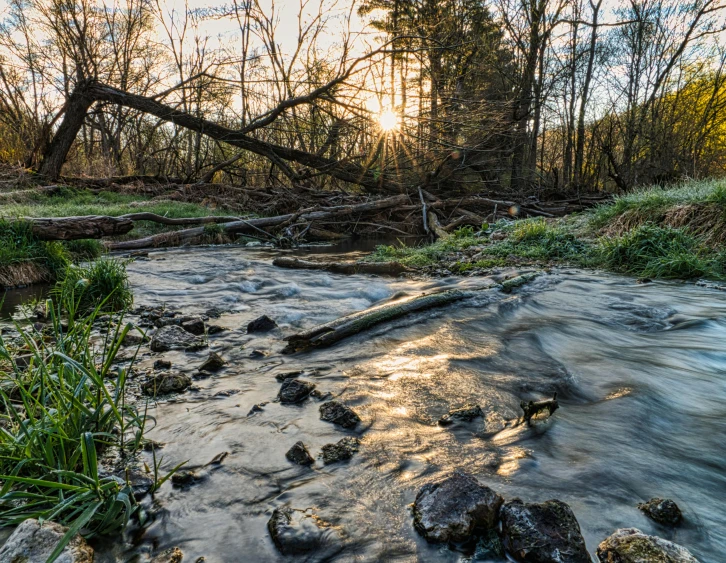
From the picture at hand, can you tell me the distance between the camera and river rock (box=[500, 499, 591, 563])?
1.32 meters

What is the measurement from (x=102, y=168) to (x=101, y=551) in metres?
20.9

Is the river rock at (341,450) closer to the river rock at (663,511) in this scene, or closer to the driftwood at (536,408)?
the driftwood at (536,408)

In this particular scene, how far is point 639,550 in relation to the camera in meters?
1.26

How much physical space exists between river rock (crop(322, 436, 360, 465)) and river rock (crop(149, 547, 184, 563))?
26.6 inches

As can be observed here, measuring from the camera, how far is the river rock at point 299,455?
192cm

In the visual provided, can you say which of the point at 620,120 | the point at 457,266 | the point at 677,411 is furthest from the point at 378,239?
the point at 620,120

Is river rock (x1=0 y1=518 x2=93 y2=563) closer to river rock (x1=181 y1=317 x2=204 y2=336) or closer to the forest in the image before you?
the forest

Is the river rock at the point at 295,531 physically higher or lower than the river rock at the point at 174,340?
lower

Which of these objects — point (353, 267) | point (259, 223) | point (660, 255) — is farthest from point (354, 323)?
point (259, 223)

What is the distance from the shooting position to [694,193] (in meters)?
7.31

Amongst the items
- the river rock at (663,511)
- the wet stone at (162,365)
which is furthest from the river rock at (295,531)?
the wet stone at (162,365)

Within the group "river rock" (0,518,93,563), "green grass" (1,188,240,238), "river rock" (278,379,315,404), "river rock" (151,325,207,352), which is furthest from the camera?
"green grass" (1,188,240,238)

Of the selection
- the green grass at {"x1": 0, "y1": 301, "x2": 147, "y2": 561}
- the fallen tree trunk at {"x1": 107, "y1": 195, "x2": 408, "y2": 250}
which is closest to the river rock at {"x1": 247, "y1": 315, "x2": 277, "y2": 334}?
the green grass at {"x1": 0, "y1": 301, "x2": 147, "y2": 561}

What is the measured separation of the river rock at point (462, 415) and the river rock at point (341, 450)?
0.51 metres
